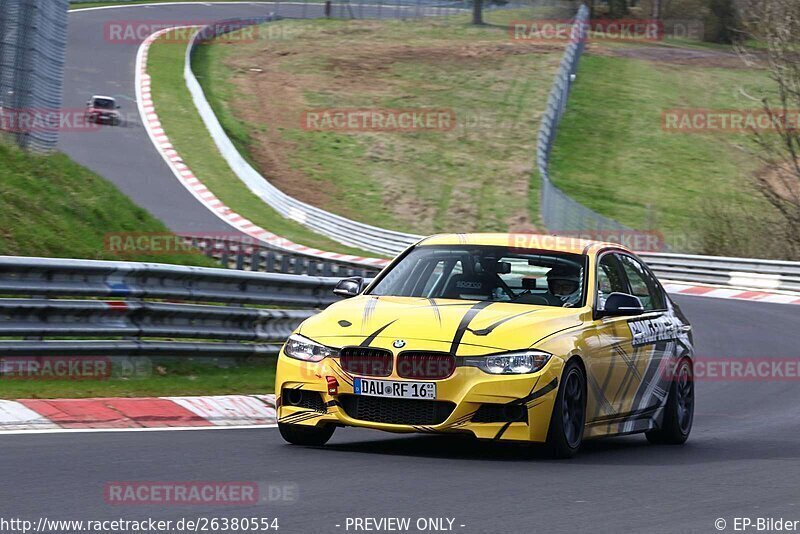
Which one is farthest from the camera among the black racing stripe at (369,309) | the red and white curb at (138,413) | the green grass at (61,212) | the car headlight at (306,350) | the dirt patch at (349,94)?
the dirt patch at (349,94)

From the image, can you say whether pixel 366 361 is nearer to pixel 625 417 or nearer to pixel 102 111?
pixel 625 417

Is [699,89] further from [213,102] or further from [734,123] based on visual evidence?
[213,102]

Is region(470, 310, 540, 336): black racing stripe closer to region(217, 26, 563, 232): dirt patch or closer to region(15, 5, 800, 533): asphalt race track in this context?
region(15, 5, 800, 533): asphalt race track

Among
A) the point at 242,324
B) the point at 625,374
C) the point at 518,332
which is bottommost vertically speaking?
the point at 242,324

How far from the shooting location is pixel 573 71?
62.8 m

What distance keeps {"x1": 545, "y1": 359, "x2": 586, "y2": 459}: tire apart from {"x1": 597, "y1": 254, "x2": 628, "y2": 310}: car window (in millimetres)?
825

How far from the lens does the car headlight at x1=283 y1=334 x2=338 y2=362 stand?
8.52m

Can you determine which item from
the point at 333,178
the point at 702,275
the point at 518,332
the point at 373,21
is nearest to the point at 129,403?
the point at 518,332

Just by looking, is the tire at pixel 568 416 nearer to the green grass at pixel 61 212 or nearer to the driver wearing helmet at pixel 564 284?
the driver wearing helmet at pixel 564 284

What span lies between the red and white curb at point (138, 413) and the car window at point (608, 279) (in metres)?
2.70

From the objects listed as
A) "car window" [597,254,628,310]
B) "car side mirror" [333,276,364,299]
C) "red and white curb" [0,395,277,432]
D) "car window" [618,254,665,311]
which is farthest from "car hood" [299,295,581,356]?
"red and white curb" [0,395,277,432]

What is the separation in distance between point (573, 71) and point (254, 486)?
57372mm

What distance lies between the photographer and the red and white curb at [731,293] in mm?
28469

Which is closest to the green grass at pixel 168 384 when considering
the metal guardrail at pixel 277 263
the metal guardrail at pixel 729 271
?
the metal guardrail at pixel 277 263
